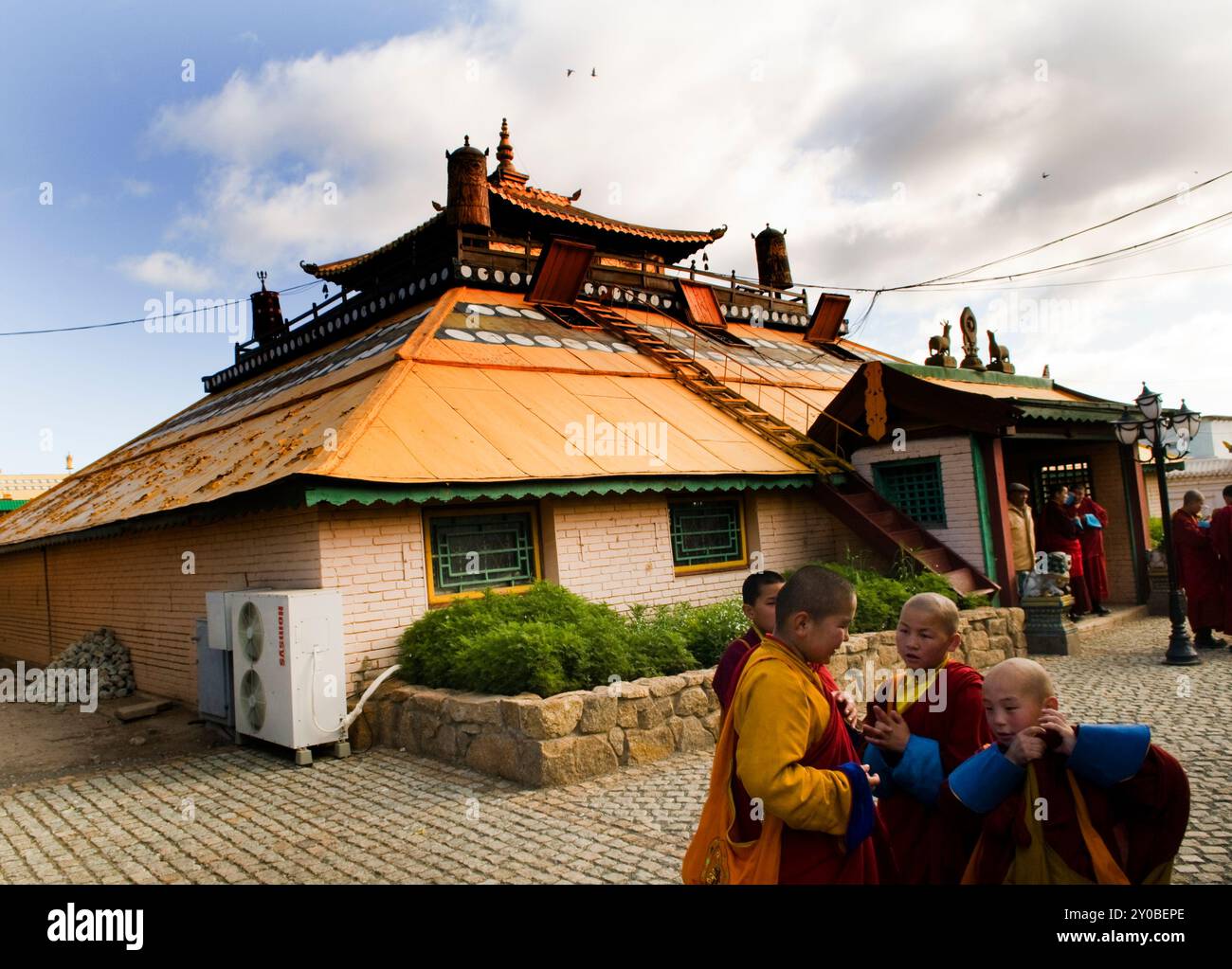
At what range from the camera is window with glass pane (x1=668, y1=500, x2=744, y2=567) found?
11055 mm

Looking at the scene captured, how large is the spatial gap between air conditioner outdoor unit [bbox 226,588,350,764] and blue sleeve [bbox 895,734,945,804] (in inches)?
227

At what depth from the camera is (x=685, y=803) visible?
5770mm

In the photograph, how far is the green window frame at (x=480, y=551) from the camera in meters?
8.98

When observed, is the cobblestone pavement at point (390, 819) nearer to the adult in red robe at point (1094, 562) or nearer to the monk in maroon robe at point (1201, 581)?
the monk in maroon robe at point (1201, 581)

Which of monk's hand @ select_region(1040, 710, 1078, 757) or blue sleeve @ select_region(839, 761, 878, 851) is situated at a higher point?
monk's hand @ select_region(1040, 710, 1078, 757)

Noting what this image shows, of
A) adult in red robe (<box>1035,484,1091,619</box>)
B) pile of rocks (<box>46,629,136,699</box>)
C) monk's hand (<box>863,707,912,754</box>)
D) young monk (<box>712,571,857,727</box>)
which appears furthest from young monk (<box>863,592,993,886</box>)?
pile of rocks (<box>46,629,136,699</box>)

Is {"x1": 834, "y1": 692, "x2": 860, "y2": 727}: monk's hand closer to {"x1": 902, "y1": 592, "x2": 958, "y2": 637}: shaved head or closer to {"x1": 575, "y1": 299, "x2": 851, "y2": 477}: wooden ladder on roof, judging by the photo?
{"x1": 902, "y1": 592, "x2": 958, "y2": 637}: shaved head

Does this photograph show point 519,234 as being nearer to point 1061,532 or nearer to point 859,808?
point 1061,532

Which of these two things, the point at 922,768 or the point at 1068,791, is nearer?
the point at 1068,791

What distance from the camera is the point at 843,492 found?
12586 mm

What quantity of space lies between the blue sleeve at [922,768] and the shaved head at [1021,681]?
1.06ft

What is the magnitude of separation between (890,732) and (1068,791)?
568mm

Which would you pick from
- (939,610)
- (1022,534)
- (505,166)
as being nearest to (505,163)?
(505,166)

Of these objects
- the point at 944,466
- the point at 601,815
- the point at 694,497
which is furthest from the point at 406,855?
the point at 944,466
